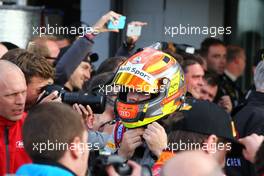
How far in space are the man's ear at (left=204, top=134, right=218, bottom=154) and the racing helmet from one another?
1.55 ft

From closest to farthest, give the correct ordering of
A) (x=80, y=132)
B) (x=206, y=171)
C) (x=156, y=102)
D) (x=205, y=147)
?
1. (x=206, y=171)
2. (x=80, y=132)
3. (x=205, y=147)
4. (x=156, y=102)

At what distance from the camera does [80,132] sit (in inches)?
158

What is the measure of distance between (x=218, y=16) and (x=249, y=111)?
178 inches

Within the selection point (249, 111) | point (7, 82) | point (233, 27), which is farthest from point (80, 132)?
point (233, 27)

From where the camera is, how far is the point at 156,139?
15.7 feet

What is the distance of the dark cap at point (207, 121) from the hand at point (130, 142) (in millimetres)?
297

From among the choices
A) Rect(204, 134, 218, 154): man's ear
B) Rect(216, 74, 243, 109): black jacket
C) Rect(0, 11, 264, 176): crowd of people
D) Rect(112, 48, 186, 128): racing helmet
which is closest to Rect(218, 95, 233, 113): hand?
Rect(216, 74, 243, 109): black jacket

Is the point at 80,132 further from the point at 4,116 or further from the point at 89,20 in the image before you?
the point at 89,20

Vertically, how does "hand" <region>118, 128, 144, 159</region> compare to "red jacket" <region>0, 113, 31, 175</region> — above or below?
above

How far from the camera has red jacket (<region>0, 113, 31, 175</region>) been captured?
5.20 metres

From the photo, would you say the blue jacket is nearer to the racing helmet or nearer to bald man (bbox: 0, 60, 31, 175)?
the racing helmet

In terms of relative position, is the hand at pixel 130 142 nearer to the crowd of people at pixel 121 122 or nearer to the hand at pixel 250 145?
the crowd of people at pixel 121 122

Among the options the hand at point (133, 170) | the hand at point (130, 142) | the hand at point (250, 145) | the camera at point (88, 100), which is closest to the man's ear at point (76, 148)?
the hand at point (133, 170)

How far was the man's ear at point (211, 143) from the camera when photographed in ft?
14.7
